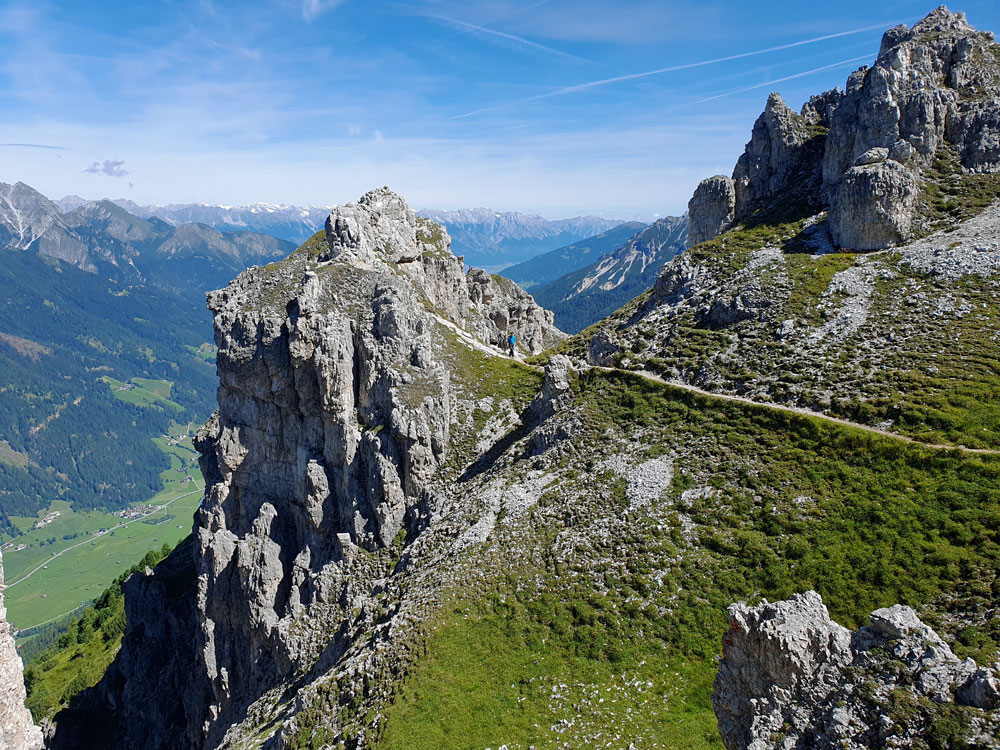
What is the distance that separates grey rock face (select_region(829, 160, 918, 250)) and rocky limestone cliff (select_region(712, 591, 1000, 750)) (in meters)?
47.3

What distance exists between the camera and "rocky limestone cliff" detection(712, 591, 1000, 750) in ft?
60.6

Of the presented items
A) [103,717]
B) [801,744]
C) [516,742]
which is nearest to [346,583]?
[516,742]

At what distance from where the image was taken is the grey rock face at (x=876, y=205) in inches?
2215

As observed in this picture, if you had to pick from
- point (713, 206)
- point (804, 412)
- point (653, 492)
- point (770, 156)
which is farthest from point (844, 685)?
point (770, 156)

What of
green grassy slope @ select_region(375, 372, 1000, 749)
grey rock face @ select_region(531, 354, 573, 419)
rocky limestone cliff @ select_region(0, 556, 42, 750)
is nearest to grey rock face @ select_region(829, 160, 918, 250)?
green grassy slope @ select_region(375, 372, 1000, 749)

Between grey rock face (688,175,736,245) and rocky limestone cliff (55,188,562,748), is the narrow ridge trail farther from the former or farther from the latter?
grey rock face (688,175,736,245)

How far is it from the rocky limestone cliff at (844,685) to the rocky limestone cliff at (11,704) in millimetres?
33701

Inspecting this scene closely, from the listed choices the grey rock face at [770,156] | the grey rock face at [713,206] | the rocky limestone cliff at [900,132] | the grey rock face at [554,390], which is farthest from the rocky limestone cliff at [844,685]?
the grey rock face at [713,206]

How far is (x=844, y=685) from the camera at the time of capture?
69.7 ft

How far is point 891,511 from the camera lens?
35.5 m

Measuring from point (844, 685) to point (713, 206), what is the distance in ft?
237

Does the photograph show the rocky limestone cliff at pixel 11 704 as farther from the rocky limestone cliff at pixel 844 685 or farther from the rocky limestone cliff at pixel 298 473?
the rocky limestone cliff at pixel 844 685

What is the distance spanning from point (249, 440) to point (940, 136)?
286ft

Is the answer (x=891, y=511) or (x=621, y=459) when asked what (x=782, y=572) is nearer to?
(x=891, y=511)
